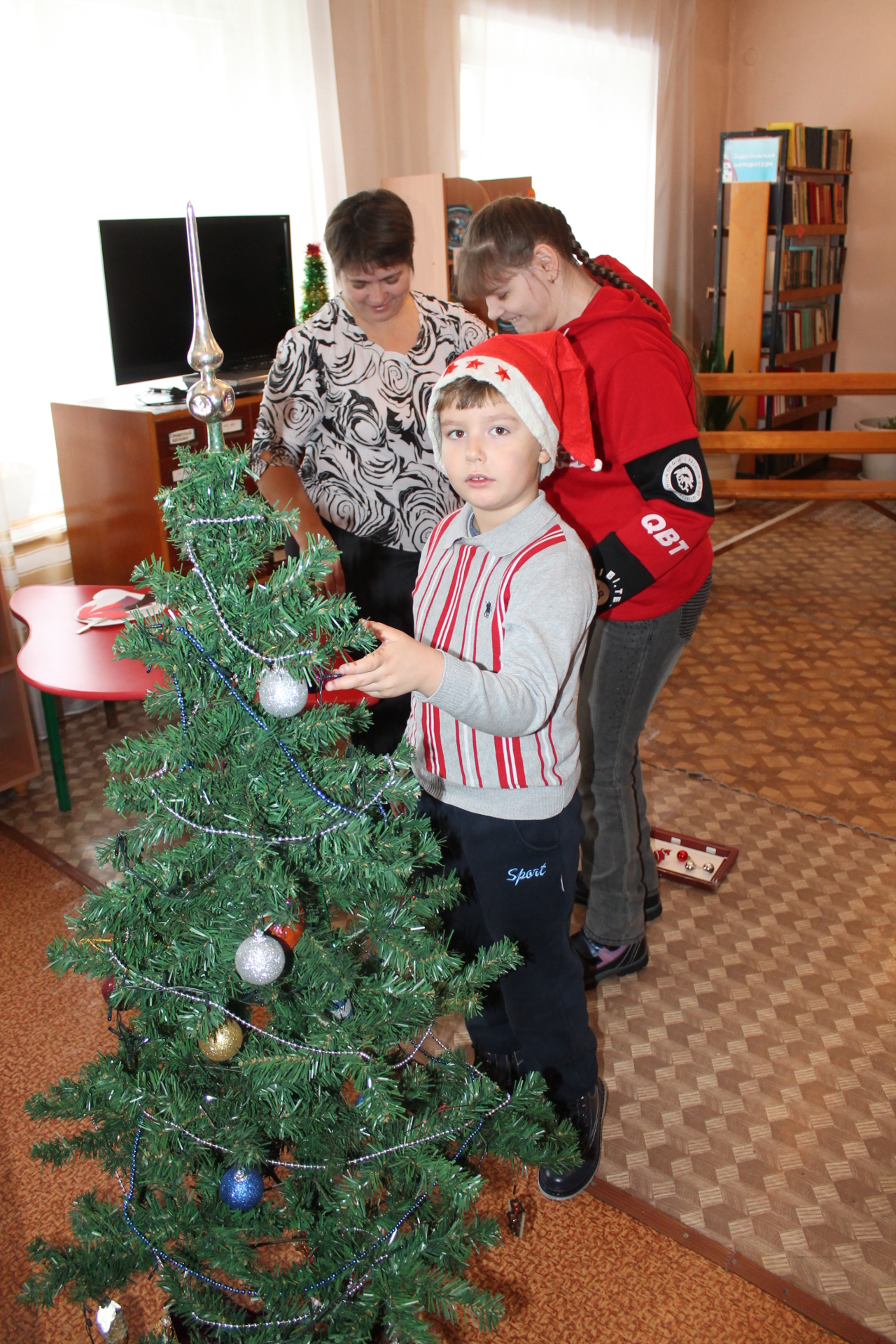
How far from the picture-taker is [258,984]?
2.98 feet

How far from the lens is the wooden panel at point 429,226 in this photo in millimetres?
3391

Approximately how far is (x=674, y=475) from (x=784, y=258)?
458 centimetres

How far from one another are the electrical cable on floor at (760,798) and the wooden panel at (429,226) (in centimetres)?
188

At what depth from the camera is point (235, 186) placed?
11.0ft

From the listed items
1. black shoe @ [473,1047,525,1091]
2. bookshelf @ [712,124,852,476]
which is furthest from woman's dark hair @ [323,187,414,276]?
bookshelf @ [712,124,852,476]

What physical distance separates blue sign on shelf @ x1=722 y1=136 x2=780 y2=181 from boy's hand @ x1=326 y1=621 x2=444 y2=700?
16.8 feet

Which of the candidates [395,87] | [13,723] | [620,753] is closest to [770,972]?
[620,753]

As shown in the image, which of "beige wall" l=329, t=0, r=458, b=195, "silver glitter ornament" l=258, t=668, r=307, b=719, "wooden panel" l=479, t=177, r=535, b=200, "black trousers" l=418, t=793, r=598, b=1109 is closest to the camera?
"silver glitter ornament" l=258, t=668, r=307, b=719

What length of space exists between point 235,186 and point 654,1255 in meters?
3.36

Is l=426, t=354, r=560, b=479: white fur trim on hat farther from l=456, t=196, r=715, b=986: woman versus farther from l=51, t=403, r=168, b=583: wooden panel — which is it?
l=51, t=403, r=168, b=583: wooden panel

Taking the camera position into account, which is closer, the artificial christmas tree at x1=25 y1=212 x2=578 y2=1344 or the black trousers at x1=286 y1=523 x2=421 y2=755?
the artificial christmas tree at x1=25 y1=212 x2=578 y2=1344

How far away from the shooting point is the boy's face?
1062mm

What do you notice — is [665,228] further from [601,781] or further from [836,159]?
[601,781]

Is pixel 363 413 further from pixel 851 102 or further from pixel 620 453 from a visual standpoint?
pixel 851 102
